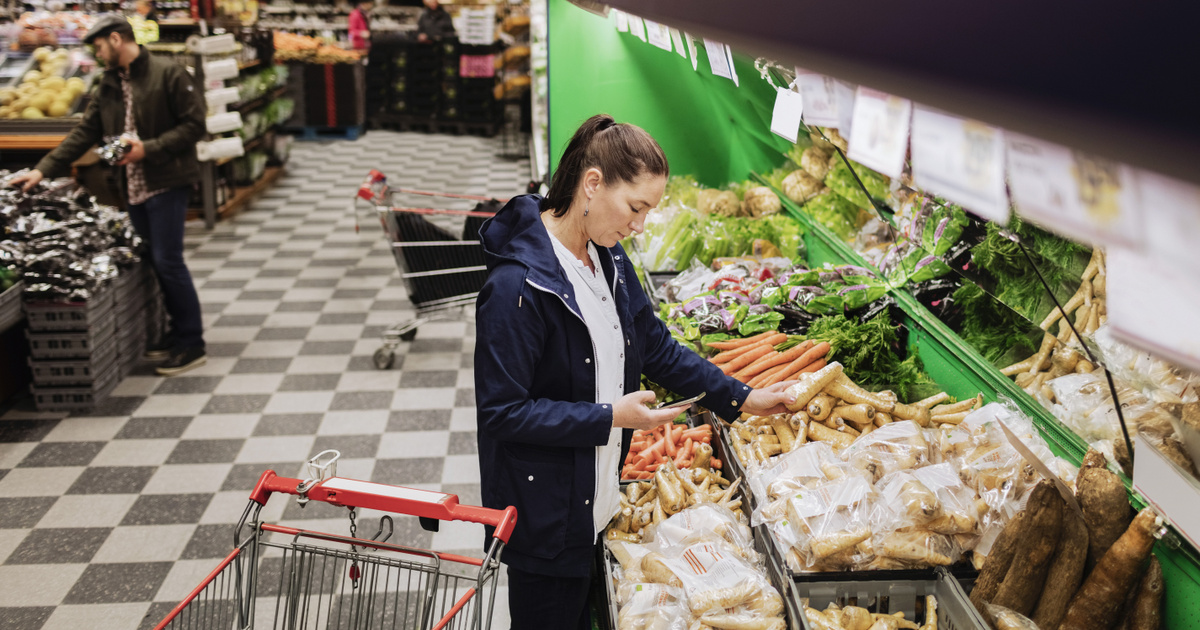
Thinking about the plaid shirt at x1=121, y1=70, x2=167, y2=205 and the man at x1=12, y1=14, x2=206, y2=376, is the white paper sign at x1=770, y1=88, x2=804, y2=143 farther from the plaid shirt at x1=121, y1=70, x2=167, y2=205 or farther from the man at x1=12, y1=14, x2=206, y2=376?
the plaid shirt at x1=121, y1=70, x2=167, y2=205

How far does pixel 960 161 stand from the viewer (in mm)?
891

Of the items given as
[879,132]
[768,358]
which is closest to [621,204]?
[879,132]

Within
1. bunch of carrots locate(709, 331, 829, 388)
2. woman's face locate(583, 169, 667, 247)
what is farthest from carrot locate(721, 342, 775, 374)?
woman's face locate(583, 169, 667, 247)

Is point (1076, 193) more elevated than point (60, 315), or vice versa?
point (1076, 193)

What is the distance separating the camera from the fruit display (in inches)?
269

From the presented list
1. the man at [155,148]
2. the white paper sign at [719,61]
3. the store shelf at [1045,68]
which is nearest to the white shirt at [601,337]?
the white paper sign at [719,61]

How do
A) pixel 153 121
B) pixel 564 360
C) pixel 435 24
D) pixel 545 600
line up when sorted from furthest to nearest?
pixel 435 24 → pixel 153 121 → pixel 545 600 → pixel 564 360

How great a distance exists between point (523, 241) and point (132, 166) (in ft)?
13.5

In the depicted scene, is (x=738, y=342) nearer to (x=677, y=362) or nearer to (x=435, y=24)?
(x=677, y=362)

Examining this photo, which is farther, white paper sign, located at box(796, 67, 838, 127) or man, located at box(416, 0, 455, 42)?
man, located at box(416, 0, 455, 42)

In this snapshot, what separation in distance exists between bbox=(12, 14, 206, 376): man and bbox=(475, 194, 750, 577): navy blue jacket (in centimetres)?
388

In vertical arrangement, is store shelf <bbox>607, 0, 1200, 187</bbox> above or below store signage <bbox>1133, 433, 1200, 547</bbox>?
above

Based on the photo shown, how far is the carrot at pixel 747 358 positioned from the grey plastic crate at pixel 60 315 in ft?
11.6

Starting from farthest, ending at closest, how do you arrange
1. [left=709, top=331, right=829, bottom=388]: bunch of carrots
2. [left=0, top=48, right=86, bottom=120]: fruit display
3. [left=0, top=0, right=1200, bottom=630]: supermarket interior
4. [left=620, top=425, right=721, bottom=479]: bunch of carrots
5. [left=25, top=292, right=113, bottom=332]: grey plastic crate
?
[left=0, top=48, right=86, bottom=120]: fruit display
[left=25, top=292, right=113, bottom=332]: grey plastic crate
[left=709, top=331, right=829, bottom=388]: bunch of carrots
[left=620, top=425, right=721, bottom=479]: bunch of carrots
[left=0, top=0, right=1200, bottom=630]: supermarket interior
